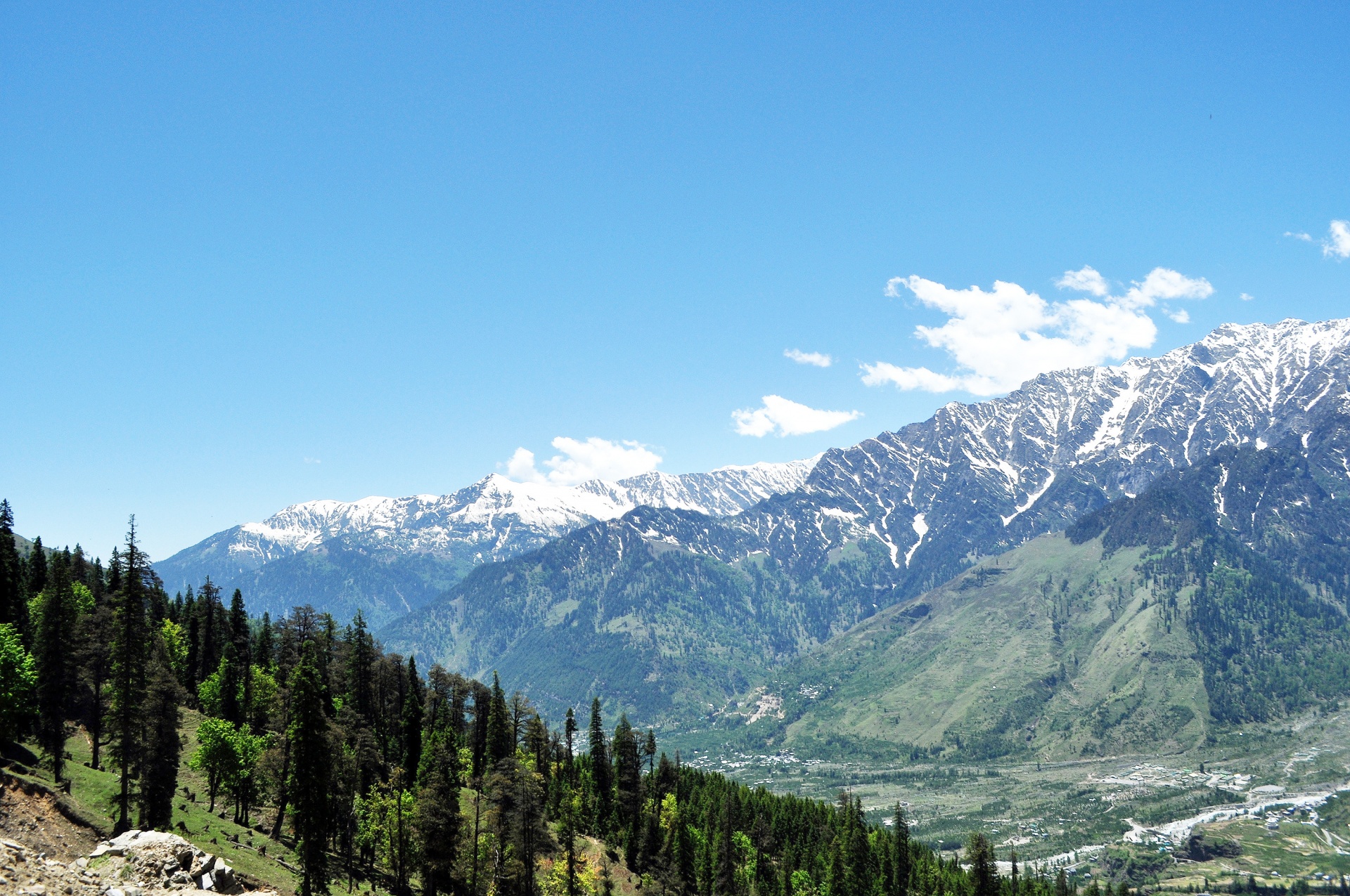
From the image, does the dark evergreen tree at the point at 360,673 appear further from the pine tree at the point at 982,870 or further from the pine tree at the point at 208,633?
the pine tree at the point at 982,870

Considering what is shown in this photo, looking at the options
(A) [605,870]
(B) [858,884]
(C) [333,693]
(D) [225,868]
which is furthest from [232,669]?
(B) [858,884]

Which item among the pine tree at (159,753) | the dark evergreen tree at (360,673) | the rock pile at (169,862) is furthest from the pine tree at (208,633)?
the rock pile at (169,862)

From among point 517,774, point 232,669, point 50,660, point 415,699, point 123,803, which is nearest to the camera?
point 123,803

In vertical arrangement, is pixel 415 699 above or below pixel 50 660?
below

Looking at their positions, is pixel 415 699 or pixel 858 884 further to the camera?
pixel 858 884

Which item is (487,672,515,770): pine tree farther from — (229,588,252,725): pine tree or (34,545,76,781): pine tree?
(34,545,76,781): pine tree

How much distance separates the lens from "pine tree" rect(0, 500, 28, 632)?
93.2 meters

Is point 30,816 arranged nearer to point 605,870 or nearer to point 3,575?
point 3,575

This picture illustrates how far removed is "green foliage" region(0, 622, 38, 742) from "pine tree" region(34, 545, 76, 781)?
2.50m

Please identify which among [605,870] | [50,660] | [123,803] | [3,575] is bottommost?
[605,870]

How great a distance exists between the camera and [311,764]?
6531 cm

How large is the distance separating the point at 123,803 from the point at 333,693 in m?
59.7

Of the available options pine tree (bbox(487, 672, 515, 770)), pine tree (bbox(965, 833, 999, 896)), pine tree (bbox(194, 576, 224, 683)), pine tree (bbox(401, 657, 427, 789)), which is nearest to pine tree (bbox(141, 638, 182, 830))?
pine tree (bbox(401, 657, 427, 789))

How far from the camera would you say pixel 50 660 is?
77.2 meters
